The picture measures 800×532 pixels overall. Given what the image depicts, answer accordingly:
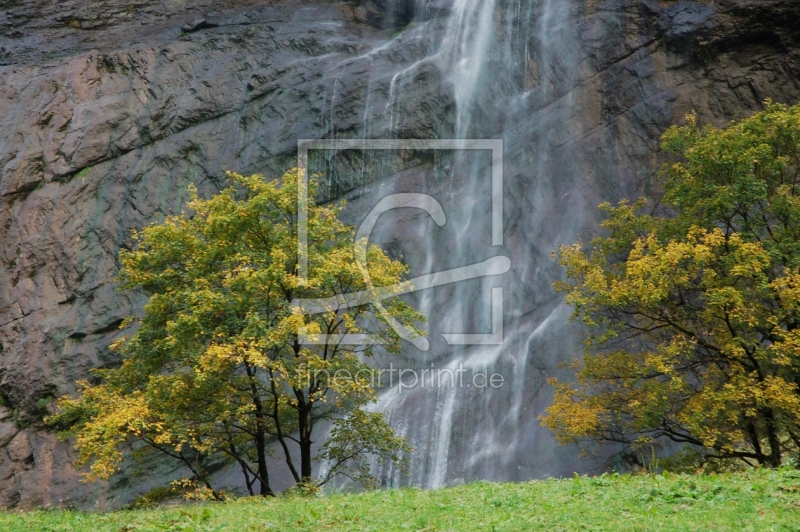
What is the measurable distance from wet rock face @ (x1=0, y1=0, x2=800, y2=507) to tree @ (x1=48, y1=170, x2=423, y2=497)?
8.99m

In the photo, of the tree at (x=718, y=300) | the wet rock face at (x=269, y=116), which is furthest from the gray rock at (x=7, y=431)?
the tree at (x=718, y=300)

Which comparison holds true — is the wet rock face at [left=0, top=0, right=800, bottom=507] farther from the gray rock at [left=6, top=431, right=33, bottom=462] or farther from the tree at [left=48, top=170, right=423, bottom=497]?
the tree at [left=48, top=170, right=423, bottom=497]

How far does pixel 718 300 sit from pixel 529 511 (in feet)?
25.2

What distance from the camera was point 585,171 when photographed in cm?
3053

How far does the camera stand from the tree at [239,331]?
15.9m

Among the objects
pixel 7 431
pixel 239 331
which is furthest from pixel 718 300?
pixel 7 431

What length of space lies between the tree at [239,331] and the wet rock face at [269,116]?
8987 millimetres

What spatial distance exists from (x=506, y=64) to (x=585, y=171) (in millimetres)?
6470

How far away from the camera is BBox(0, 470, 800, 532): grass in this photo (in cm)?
972

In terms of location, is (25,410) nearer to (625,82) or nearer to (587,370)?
(587,370)

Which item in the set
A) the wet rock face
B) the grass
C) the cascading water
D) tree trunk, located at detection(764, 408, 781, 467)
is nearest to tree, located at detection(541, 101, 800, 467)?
tree trunk, located at detection(764, 408, 781, 467)

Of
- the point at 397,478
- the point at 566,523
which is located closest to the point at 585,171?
the point at 397,478

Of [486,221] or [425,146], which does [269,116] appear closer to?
[425,146]

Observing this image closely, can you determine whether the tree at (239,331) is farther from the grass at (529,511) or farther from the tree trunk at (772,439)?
the tree trunk at (772,439)
